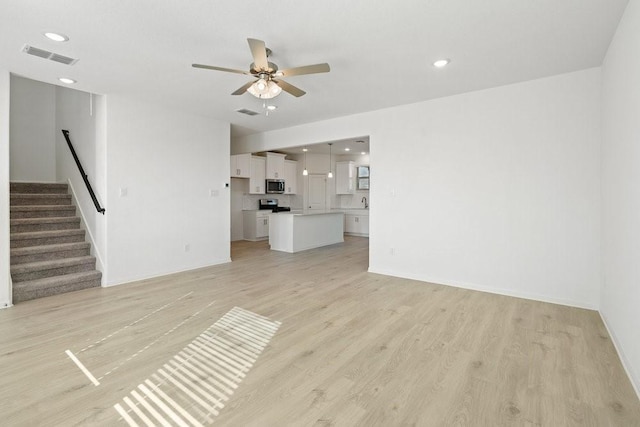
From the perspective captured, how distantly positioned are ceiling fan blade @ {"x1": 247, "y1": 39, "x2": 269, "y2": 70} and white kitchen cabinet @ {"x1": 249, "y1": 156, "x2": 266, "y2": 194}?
19.6ft

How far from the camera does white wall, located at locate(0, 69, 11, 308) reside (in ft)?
11.3

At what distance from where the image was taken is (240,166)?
328 inches

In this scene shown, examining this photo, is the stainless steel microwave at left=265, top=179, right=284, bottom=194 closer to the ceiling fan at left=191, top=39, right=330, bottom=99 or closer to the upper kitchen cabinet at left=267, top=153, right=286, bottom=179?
the upper kitchen cabinet at left=267, top=153, right=286, bottom=179

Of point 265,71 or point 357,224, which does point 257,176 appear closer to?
point 357,224

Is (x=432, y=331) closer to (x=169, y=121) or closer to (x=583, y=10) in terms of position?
(x=583, y=10)

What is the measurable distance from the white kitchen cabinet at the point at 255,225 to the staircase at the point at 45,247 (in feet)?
13.9

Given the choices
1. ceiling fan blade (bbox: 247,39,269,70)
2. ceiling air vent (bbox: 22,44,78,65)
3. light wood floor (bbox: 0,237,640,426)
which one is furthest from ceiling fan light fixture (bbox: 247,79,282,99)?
light wood floor (bbox: 0,237,640,426)

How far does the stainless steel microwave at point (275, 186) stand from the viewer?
9.10m

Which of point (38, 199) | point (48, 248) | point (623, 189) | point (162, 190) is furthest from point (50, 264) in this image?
point (623, 189)

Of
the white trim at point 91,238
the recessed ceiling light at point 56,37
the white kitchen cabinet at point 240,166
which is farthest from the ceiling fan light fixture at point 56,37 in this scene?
the white kitchen cabinet at point 240,166

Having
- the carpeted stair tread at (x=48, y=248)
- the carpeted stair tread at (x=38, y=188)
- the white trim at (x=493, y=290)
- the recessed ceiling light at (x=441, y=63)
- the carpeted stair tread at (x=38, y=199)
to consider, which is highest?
the recessed ceiling light at (x=441, y=63)

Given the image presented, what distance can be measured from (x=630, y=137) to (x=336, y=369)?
108 inches

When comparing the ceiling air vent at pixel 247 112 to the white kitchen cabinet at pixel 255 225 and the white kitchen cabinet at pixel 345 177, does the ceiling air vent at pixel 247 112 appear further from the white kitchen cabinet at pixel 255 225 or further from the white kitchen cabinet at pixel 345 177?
the white kitchen cabinet at pixel 345 177

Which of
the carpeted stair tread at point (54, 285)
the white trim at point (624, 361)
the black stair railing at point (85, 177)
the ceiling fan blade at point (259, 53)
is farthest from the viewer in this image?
the black stair railing at point (85, 177)
